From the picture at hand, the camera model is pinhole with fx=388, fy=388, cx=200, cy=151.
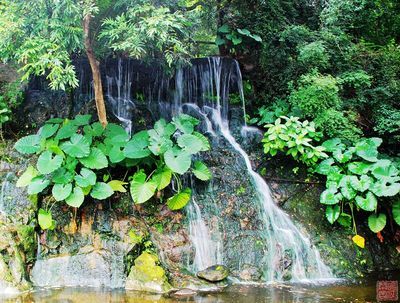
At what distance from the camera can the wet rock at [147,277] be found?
532 cm

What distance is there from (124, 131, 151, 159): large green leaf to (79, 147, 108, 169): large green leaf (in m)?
0.37

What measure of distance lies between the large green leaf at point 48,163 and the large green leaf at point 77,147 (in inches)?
7.8

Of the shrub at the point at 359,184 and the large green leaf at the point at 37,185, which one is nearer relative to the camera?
the large green leaf at the point at 37,185

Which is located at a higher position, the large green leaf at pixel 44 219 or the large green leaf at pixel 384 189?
the large green leaf at pixel 384 189

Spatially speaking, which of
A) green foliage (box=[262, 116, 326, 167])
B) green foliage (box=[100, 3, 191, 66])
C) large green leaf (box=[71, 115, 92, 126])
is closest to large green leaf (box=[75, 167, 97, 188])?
large green leaf (box=[71, 115, 92, 126])

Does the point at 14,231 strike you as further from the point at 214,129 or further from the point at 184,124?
the point at 214,129

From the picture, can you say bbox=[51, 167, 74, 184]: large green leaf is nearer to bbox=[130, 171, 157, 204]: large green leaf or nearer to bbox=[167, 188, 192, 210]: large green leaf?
bbox=[130, 171, 157, 204]: large green leaf

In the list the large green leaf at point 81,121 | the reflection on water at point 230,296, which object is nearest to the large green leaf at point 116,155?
the large green leaf at point 81,121

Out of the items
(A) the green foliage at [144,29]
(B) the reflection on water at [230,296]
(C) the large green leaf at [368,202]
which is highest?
(A) the green foliage at [144,29]

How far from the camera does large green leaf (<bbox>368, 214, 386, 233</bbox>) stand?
263 inches

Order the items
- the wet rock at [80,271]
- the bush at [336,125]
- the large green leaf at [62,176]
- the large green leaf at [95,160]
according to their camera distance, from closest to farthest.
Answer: the wet rock at [80,271] < the large green leaf at [62,176] < the large green leaf at [95,160] < the bush at [336,125]

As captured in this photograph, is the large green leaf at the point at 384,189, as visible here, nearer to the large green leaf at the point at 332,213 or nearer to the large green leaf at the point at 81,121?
the large green leaf at the point at 332,213

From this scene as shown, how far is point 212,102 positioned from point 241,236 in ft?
12.9

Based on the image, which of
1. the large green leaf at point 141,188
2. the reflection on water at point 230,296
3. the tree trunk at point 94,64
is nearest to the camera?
the reflection on water at point 230,296
